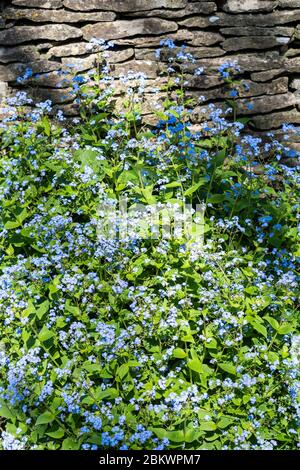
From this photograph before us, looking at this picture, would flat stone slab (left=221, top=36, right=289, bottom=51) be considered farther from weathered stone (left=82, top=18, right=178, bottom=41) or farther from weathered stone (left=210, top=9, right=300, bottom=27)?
weathered stone (left=82, top=18, right=178, bottom=41)

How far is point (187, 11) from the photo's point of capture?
4254mm

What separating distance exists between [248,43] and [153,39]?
0.69m

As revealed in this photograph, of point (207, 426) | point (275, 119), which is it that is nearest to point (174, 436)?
point (207, 426)

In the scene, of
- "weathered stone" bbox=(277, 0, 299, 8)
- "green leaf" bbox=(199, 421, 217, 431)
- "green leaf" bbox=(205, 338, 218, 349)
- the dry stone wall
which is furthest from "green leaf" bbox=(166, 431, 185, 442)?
"weathered stone" bbox=(277, 0, 299, 8)

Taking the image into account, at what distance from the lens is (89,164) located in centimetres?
393

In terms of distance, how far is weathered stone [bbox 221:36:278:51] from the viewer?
4.32 m

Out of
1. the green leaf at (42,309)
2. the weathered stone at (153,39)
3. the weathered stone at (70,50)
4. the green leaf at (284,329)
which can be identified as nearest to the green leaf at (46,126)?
the weathered stone at (70,50)

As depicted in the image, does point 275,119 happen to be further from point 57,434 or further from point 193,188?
point 57,434

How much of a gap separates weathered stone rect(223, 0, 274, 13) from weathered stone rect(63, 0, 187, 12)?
32 cm

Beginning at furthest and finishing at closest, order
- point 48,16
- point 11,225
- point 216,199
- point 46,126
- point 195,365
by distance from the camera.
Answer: point 48,16 < point 46,126 < point 216,199 < point 11,225 < point 195,365

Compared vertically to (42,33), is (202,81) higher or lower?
lower

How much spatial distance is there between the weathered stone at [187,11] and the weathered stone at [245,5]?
114 millimetres
